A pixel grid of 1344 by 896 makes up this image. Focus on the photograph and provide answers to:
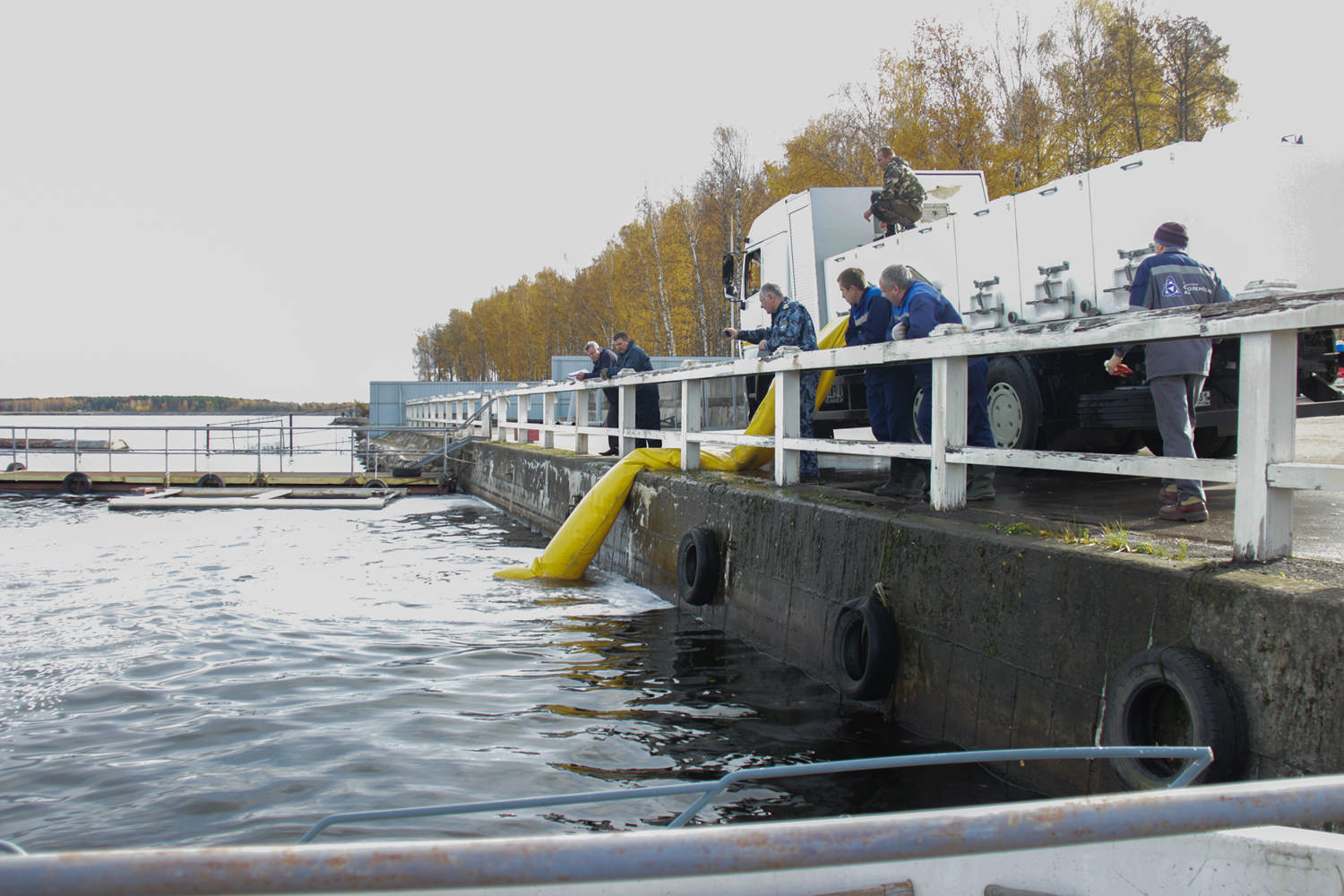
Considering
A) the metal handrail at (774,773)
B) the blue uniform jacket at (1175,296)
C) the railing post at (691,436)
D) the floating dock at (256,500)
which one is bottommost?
the floating dock at (256,500)

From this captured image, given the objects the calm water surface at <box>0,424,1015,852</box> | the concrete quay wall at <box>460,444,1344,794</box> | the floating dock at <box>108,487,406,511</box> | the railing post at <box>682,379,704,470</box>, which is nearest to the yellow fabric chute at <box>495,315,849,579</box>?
the railing post at <box>682,379,704,470</box>

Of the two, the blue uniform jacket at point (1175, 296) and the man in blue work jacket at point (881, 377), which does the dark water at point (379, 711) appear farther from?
the blue uniform jacket at point (1175, 296)

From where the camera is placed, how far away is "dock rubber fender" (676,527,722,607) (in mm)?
7109

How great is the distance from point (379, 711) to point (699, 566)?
106 inches

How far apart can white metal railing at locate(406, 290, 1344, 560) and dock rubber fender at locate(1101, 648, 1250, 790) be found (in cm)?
57

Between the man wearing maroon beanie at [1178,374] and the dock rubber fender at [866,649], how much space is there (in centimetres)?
151

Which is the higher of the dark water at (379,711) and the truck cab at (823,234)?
the truck cab at (823,234)

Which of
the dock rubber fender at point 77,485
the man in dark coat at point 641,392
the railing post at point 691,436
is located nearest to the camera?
the railing post at point 691,436

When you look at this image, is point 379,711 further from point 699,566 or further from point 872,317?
point 872,317

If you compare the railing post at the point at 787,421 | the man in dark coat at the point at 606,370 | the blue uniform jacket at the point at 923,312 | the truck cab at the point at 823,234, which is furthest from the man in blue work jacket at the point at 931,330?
the man in dark coat at the point at 606,370

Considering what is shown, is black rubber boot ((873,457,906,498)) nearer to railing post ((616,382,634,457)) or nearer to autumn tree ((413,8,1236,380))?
railing post ((616,382,634,457))

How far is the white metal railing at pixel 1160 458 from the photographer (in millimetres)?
3188

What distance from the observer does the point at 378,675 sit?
5938 mm

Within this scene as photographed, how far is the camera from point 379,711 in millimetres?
5207
